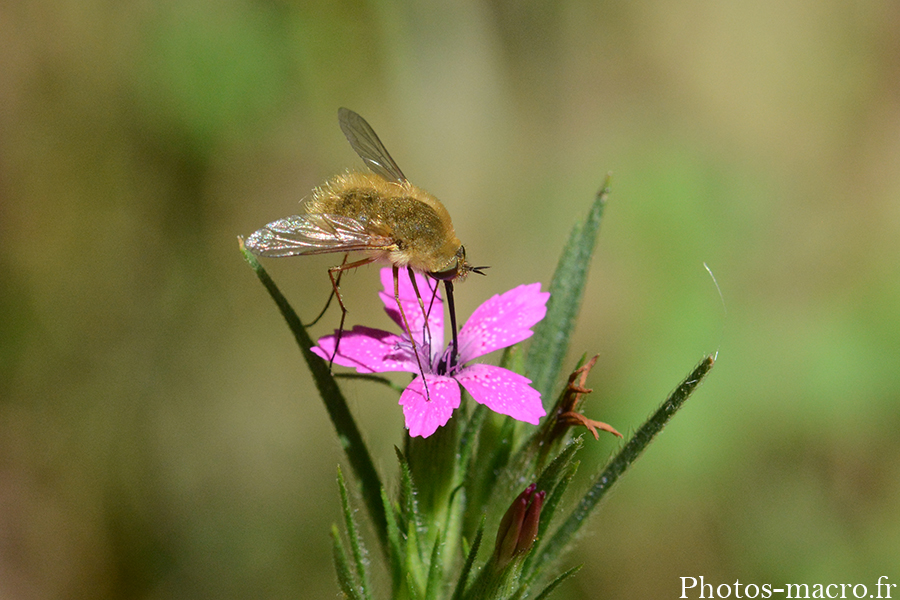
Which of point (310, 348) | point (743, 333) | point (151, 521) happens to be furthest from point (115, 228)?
point (743, 333)

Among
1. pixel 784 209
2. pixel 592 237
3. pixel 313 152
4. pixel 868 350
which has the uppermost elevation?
→ pixel 313 152

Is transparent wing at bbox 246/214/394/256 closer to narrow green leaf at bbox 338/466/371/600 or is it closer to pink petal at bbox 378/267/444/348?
pink petal at bbox 378/267/444/348

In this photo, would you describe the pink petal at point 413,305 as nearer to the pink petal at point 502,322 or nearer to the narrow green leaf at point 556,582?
the pink petal at point 502,322

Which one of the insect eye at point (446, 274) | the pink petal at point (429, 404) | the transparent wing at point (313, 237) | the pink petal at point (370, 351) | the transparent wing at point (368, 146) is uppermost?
the transparent wing at point (368, 146)

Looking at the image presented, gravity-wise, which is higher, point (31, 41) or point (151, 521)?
point (31, 41)

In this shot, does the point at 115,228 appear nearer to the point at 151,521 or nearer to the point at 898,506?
the point at 151,521

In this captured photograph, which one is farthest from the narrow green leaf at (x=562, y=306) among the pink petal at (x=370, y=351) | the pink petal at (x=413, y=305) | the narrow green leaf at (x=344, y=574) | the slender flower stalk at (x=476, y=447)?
the narrow green leaf at (x=344, y=574)
